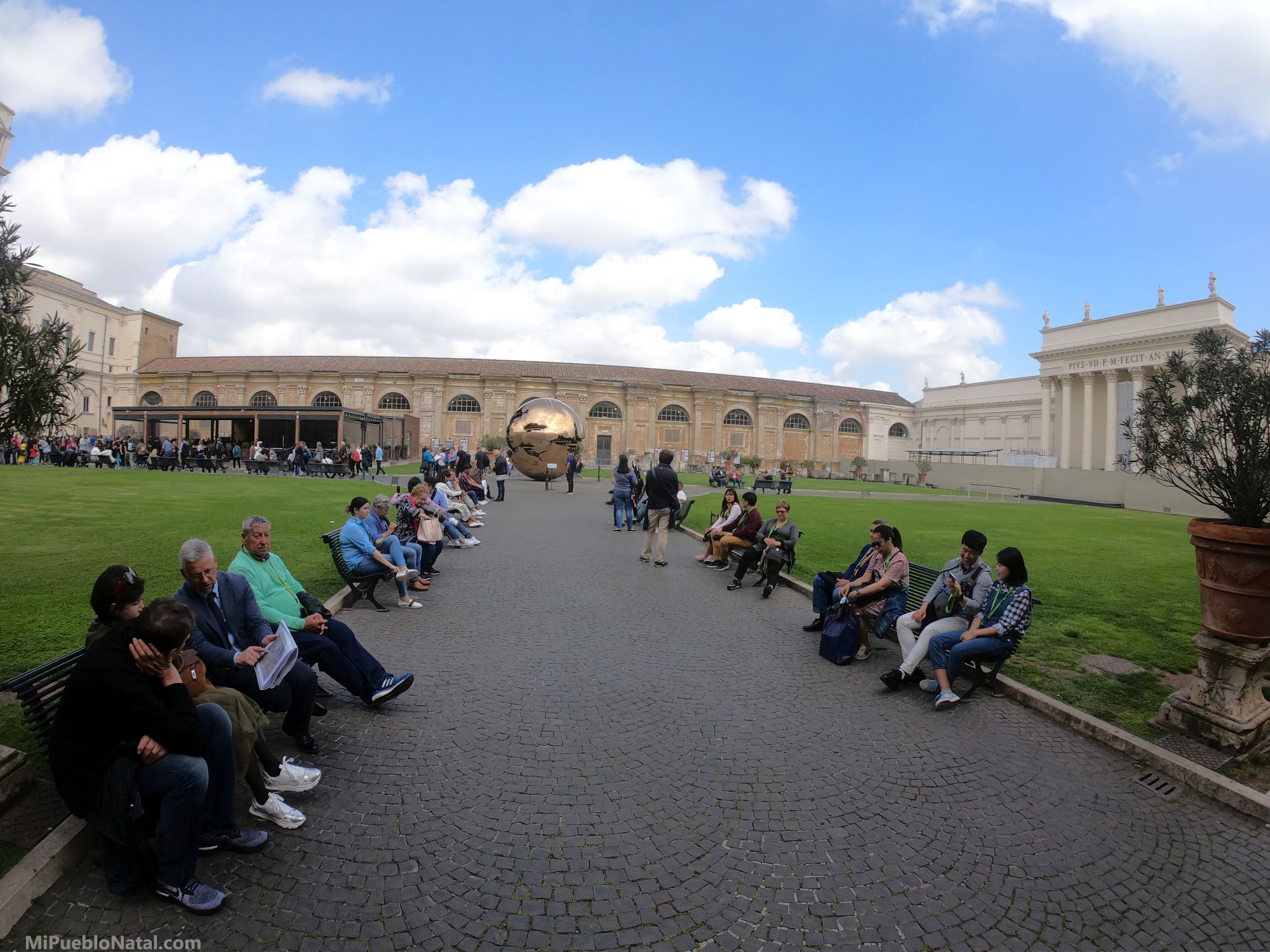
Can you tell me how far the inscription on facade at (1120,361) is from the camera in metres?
46.4

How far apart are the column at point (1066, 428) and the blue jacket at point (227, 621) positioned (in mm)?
61302

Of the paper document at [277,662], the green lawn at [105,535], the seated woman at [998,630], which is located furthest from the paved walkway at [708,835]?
the green lawn at [105,535]

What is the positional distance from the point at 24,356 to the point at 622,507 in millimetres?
12083

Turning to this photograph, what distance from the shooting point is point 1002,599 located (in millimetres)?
5434

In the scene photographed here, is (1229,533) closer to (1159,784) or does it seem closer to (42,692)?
(1159,784)

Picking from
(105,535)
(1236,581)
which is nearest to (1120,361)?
(1236,581)

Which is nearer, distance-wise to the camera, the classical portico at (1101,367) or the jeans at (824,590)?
the jeans at (824,590)

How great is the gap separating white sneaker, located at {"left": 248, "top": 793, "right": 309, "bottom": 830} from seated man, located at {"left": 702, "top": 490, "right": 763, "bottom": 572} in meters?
7.56

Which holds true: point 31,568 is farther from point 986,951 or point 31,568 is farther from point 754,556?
point 986,951

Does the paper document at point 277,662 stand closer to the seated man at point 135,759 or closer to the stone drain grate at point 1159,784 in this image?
the seated man at point 135,759

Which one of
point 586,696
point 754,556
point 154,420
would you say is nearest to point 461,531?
point 754,556

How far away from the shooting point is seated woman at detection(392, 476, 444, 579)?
376 inches

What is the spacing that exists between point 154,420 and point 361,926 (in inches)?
1949

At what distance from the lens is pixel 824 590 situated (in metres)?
7.30
